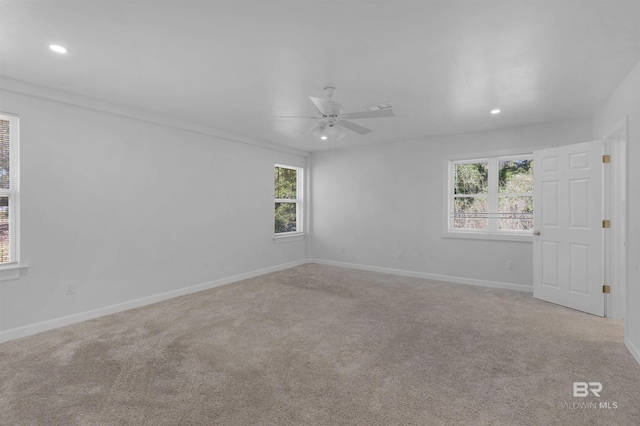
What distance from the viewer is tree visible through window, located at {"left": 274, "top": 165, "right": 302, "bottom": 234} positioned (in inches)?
251

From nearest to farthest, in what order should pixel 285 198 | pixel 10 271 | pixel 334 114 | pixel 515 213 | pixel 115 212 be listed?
pixel 10 271
pixel 334 114
pixel 115 212
pixel 515 213
pixel 285 198

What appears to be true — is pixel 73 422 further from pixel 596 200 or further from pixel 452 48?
pixel 596 200

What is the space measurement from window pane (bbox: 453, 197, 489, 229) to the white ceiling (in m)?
1.68

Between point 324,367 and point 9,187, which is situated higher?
point 9,187

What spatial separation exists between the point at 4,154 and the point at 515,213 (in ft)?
21.0

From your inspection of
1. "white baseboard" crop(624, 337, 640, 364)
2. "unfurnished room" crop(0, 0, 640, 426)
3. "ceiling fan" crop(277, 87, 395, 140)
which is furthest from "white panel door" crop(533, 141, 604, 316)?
"ceiling fan" crop(277, 87, 395, 140)

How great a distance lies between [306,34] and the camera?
2219mm

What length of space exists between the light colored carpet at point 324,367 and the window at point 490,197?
4.58 feet

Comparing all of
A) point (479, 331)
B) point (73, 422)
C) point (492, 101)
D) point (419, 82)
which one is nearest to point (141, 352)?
point (73, 422)

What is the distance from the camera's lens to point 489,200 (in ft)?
16.4

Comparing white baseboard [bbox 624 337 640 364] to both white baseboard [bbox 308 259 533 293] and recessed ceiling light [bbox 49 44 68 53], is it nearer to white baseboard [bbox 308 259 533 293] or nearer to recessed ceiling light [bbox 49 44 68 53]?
white baseboard [bbox 308 259 533 293]

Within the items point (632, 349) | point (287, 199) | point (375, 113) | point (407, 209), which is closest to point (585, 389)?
point (632, 349)

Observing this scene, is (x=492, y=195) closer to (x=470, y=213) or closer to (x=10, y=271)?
(x=470, y=213)

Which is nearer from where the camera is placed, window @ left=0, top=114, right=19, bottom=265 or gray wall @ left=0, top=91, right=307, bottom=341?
window @ left=0, top=114, right=19, bottom=265
